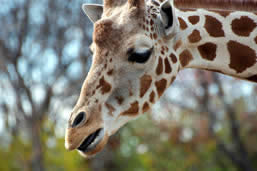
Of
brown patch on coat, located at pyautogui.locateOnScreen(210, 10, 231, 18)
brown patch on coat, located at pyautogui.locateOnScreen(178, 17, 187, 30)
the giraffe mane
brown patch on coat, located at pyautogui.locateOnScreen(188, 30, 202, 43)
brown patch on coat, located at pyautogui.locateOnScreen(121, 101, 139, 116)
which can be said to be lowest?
brown patch on coat, located at pyautogui.locateOnScreen(121, 101, 139, 116)

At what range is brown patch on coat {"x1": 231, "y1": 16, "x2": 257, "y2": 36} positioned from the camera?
106 inches

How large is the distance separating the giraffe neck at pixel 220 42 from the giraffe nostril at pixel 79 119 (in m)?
0.93

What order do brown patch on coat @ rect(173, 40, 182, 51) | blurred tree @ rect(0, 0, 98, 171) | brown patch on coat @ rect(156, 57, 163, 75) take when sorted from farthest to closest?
blurred tree @ rect(0, 0, 98, 171) < brown patch on coat @ rect(173, 40, 182, 51) < brown patch on coat @ rect(156, 57, 163, 75)

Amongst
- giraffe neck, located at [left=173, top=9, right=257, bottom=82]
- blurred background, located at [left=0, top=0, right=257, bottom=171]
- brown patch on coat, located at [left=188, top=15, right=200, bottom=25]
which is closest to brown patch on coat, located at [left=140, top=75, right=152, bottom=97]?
giraffe neck, located at [left=173, top=9, right=257, bottom=82]

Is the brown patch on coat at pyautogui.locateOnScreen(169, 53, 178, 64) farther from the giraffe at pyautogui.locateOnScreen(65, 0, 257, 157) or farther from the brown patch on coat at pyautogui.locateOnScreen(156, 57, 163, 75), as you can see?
the brown patch on coat at pyautogui.locateOnScreen(156, 57, 163, 75)

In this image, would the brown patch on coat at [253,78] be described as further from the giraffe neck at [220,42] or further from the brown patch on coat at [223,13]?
the brown patch on coat at [223,13]

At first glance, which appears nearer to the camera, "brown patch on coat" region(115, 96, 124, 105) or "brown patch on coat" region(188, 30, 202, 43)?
"brown patch on coat" region(115, 96, 124, 105)

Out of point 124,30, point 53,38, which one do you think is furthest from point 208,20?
point 53,38

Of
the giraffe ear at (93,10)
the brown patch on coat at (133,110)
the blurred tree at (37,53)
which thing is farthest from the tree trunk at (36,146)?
the brown patch on coat at (133,110)

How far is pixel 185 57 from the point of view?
2719mm

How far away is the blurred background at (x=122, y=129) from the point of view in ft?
42.5

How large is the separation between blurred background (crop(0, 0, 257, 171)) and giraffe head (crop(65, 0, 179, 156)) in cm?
832

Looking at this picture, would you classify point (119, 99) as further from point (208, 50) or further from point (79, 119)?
point (208, 50)

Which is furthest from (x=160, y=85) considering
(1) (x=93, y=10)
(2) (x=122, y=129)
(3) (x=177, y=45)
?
(2) (x=122, y=129)
